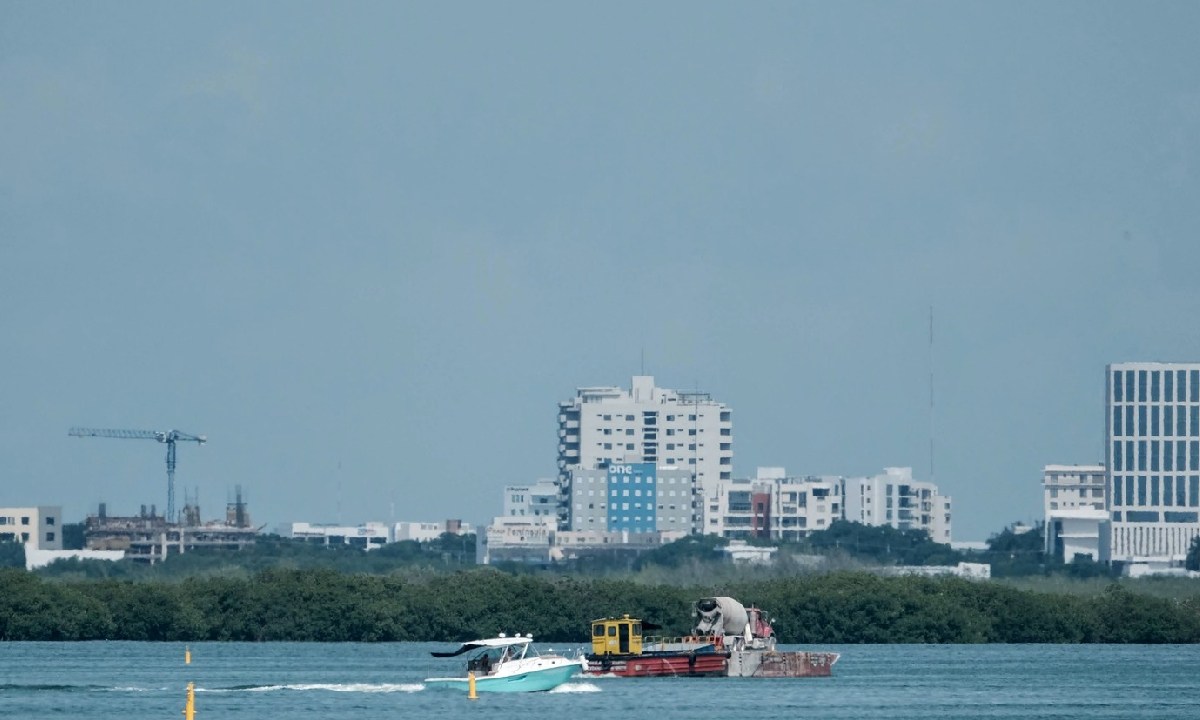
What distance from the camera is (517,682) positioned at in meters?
105

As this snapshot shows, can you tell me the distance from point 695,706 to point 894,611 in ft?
207

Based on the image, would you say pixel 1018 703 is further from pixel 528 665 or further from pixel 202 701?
pixel 202 701

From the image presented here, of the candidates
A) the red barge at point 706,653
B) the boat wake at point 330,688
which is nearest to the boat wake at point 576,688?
the red barge at point 706,653

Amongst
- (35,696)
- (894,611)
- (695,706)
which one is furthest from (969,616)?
(35,696)

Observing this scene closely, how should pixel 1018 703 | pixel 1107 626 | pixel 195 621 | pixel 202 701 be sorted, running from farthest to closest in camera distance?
pixel 1107 626 < pixel 195 621 < pixel 1018 703 < pixel 202 701

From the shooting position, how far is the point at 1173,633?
166 m

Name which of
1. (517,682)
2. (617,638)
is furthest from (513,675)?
(617,638)

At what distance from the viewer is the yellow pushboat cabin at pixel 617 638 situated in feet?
376

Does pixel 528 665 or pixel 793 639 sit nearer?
pixel 528 665

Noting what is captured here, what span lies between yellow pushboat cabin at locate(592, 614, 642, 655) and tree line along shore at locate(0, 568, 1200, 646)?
115 feet

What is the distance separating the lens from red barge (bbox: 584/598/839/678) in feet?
376

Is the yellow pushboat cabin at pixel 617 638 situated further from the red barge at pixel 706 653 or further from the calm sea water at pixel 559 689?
the calm sea water at pixel 559 689

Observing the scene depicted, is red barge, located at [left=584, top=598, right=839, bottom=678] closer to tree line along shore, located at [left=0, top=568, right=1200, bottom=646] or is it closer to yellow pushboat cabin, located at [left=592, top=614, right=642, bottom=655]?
yellow pushboat cabin, located at [left=592, top=614, right=642, bottom=655]

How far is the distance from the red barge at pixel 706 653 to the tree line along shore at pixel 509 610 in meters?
31.7
